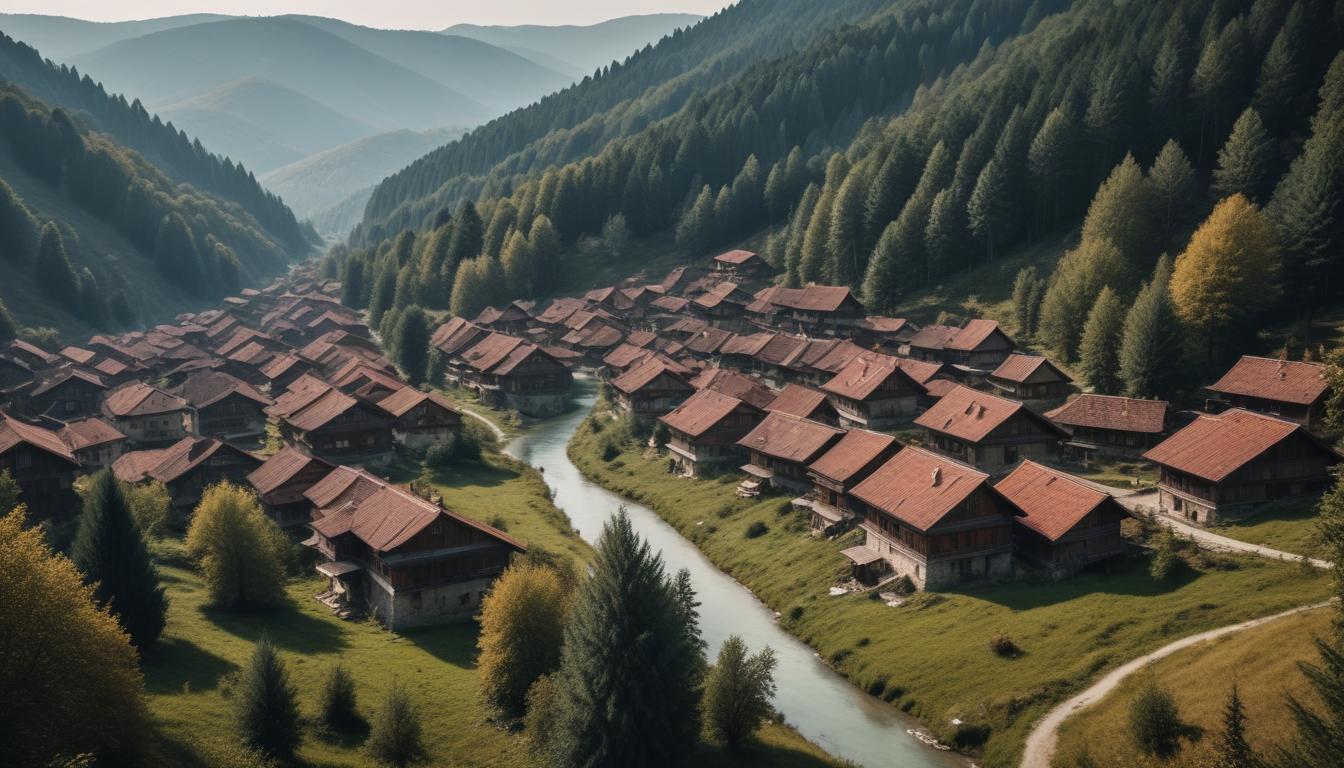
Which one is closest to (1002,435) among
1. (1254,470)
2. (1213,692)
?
(1254,470)

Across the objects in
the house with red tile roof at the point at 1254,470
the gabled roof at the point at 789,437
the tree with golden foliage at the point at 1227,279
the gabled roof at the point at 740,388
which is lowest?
the house with red tile roof at the point at 1254,470

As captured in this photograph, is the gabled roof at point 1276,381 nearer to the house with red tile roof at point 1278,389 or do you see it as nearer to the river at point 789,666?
the house with red tile roof at point 1278,389

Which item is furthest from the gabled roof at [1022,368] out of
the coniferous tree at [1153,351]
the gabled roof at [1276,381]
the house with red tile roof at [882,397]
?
the gabled roof at [1276,381]

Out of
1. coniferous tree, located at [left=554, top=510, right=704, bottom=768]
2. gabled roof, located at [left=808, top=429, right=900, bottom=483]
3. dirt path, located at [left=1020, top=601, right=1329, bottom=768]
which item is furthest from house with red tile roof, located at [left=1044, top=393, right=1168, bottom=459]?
coniferous tree, located at [left=554, top=510, right=704, bottom=768]

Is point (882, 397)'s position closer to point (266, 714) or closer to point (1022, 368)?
point (1022, 368)

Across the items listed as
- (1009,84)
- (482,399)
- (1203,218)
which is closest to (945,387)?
(1203,218)
